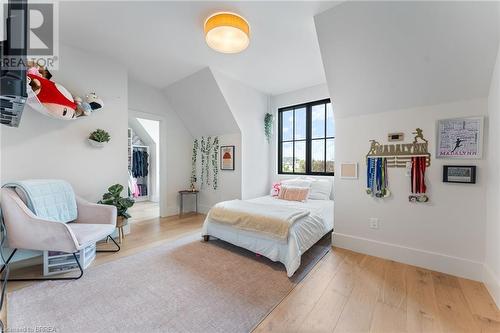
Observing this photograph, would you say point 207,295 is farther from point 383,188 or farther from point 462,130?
point 462,130

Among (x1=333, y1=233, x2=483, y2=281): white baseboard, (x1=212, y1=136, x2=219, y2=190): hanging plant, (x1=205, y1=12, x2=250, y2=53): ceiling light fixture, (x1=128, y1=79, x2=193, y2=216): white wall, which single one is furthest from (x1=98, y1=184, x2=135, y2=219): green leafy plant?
(x1=333, y1=233, x2=483, y2=281): white baseboard

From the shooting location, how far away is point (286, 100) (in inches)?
181

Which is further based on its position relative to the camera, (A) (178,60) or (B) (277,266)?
(A) (178,60)

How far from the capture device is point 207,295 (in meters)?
1.81

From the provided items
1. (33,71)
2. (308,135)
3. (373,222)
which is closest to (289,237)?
(373,222)

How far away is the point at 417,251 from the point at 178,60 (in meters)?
3.96

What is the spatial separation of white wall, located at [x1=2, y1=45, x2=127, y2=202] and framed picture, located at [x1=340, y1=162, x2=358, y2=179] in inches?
128

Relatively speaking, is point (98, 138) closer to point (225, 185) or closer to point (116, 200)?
point (116, 200)

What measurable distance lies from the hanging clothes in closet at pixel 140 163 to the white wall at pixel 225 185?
7.44 feet

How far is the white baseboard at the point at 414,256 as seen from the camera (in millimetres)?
2074

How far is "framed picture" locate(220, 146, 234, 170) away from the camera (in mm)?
4344

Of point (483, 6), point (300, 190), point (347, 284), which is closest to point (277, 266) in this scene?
point (347, 284)

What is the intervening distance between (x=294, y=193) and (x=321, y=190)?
1.82ft

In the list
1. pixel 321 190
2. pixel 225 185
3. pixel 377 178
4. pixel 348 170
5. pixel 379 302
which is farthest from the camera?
pixel 225 185
